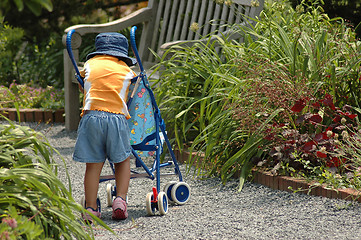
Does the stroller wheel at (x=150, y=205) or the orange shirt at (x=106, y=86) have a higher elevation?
the orange shirt at (x=106, y=86)

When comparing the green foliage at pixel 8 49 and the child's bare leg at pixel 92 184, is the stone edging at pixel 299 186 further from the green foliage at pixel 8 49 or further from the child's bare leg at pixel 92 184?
the green foliage at pixel 8 49

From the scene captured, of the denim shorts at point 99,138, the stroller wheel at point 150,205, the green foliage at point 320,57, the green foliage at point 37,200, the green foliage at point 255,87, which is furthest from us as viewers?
the green foliage at point 320,57

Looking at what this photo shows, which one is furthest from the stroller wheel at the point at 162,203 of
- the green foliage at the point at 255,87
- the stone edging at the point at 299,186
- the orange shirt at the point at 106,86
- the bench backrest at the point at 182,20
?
the bench backrest at the point at 182,20

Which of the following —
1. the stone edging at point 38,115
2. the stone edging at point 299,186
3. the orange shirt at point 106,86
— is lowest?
the stone edging at point 38,115

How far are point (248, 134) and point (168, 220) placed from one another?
0.99 m

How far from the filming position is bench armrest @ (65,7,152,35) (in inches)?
231

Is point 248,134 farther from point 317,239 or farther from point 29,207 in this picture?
point 29,207

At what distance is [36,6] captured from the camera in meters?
1.21

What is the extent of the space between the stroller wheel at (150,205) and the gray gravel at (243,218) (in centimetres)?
3

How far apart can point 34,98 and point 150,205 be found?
4090mm

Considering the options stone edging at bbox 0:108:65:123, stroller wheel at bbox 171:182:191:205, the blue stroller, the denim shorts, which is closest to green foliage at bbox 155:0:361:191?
stroller wheel at bbox 171:182:191:205

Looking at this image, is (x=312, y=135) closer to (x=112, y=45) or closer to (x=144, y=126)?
(x=144, y=126)

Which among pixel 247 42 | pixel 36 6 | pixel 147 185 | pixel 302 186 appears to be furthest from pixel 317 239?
pixel 247 42

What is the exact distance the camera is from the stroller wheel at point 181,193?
11.5 feet
